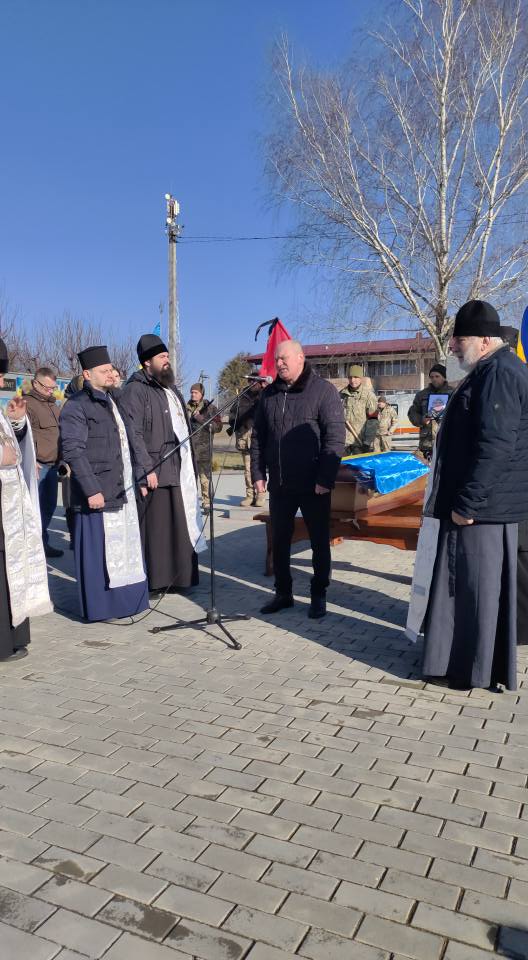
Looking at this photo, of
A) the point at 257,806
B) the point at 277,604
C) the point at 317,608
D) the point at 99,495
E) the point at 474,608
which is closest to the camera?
the point at 257,806

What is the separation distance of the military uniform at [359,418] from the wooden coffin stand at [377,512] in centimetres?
333

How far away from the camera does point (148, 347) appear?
6.02m

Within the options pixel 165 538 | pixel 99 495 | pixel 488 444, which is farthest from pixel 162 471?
pixel 488 444

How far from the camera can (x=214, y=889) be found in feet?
7.60

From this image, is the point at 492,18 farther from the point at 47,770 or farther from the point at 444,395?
the point at 47,770

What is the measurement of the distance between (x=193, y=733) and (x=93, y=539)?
225 cm

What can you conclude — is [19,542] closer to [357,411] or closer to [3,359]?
[3,359]

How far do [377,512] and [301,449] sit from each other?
3.88 ft

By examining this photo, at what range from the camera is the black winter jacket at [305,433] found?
5289 millimetres

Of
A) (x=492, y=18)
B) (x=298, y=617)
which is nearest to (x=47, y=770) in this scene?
(x=298, y=617)

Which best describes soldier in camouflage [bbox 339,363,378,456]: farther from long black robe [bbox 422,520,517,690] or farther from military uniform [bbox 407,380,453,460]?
long black robe [bbox 422,520,517,690]

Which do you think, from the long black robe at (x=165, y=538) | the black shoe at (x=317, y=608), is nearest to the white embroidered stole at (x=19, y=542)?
the long black robe at (x=165, y=538)

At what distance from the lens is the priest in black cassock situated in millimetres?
5930

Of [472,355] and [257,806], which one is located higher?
[472,355]
